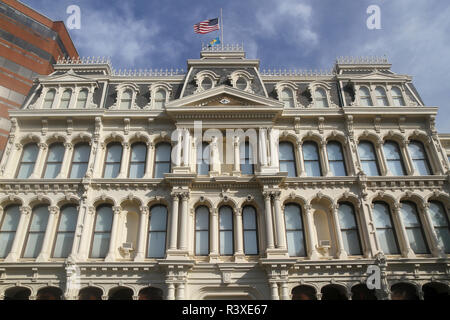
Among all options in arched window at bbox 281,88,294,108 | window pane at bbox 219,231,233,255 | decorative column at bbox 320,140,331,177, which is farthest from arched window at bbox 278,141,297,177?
window pane at bbox 219,231,233,255

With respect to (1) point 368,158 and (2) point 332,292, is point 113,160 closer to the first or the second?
(2) point 332,292

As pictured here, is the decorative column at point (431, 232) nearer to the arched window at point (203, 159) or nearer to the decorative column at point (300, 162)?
the decorative column at point (300, 162)

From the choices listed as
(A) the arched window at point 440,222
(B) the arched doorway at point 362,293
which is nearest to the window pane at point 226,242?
(B) the arched doorway at point 362,293

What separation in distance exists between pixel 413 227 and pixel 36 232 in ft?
65.2

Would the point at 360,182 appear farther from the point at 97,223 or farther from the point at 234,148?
the point at 97,223

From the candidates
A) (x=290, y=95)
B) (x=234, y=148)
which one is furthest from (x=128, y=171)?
(x=290, y=95)

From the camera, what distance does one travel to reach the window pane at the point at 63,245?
1816 centimetres

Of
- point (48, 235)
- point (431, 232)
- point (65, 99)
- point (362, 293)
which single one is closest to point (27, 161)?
point (65, 99)

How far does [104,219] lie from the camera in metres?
19.1

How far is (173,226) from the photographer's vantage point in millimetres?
17922

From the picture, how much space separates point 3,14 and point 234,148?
2775 centimetres

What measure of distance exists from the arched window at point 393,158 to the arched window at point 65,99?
19659mm
